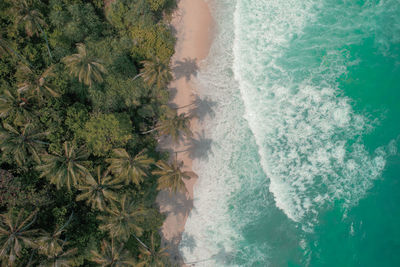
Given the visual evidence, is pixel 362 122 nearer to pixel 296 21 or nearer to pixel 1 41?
pixel 296 21

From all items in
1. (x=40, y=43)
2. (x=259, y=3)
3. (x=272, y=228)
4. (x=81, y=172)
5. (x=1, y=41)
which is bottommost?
(x=272, y=228)

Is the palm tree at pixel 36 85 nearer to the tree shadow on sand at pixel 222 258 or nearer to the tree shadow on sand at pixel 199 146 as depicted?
the tree shadow on sand at pixel 199 146

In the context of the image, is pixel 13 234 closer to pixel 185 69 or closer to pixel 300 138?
pixel 185 69

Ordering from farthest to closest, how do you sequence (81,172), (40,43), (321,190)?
(321,190) < (40,43) < (81,172)

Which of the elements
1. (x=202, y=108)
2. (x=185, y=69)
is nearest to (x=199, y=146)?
(x=202, y=108)

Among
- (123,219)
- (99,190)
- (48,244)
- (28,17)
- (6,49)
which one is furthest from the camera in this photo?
(28,17)

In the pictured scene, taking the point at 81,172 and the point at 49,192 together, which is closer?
the point at 81,172

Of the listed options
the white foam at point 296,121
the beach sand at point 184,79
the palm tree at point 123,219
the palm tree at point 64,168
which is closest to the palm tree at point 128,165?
the palm tree at point 123,219

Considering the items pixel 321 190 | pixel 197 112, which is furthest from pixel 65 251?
pixel 321 190
